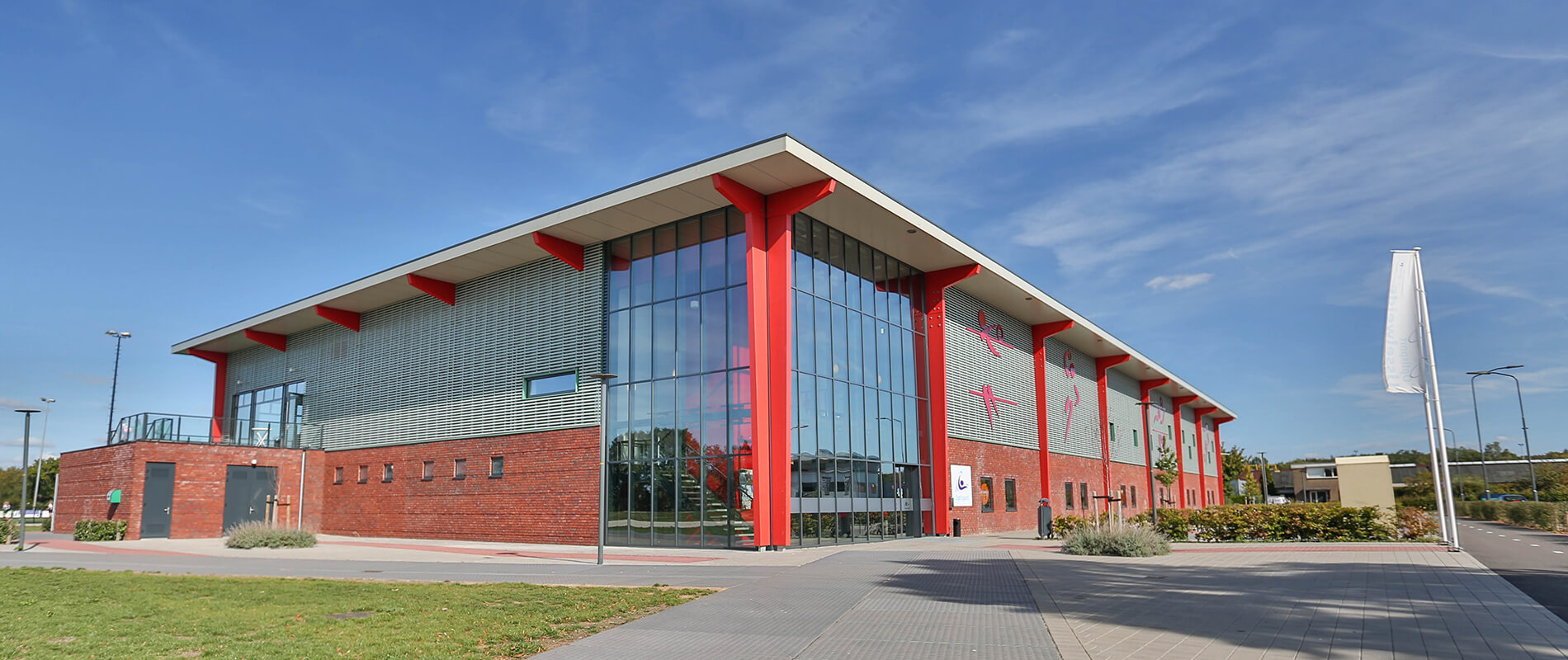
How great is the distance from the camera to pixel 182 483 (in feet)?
108

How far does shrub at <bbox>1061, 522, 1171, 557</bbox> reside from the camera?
18516mm

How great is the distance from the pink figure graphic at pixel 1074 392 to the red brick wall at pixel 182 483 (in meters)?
31.1

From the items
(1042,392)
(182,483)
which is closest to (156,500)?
(182,483)

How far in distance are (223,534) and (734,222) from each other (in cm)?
2381

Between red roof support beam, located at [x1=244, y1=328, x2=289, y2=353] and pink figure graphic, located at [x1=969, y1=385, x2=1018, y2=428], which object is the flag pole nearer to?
pink figure graphic, located at [x1=969, y1=385, x2=1018, y2=428]

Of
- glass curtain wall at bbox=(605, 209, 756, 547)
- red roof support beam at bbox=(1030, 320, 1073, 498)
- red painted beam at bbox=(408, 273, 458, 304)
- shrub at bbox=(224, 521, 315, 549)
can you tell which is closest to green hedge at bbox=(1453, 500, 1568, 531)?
red roof support beam at bbox=(1030, 320, 1073, 498)

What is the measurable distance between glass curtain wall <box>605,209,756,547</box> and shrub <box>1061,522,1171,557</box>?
753cm

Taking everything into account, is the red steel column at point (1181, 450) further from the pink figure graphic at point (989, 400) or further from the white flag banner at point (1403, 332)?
the white flag banner at point (1403, 332)

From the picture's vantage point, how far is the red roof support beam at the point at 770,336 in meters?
21.9

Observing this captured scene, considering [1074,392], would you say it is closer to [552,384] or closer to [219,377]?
[552,384]

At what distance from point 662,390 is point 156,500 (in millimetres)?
20811

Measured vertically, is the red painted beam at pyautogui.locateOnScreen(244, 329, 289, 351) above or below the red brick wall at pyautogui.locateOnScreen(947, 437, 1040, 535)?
above

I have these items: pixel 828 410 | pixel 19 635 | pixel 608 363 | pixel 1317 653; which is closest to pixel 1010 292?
pixel 828 410

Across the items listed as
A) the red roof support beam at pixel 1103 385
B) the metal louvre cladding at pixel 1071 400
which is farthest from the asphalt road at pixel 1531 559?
the red roof support beam at pixel 1103 385
